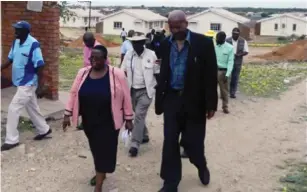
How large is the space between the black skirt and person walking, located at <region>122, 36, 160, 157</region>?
1384mm

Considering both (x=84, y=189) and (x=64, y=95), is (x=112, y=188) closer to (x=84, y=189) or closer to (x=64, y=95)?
(x=84, y=189)

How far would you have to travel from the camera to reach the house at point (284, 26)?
2849 inches

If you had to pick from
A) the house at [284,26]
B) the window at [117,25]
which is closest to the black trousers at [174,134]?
the window at [117,25]

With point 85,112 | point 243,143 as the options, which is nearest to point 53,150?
point 85,112

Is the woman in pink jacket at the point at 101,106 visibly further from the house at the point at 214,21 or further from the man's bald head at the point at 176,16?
the house at the point at 214,21

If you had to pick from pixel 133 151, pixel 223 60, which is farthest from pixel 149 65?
pixel 223 60

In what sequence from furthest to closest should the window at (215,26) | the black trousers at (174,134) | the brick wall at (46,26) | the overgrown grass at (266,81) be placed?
the window at (215,26)
the overgrown grass at (266,81)
the brick wall at (46,26)
the black trousers at (174,134)

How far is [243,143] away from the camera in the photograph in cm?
747

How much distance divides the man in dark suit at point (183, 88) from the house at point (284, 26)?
229 feet

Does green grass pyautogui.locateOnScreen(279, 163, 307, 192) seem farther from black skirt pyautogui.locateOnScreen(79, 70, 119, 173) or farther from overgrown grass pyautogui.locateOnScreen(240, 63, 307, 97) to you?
overgrown grass pyautogui.locateOnScreen(240, 63, 307, 97)

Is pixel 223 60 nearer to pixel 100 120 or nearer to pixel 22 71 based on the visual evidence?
pixel 22 71

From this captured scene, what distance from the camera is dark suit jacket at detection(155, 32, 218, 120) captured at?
199 inches

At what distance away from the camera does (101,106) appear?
493cm

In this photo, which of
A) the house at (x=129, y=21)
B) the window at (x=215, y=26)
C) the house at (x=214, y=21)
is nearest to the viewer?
the house at (x=214, y=21)
